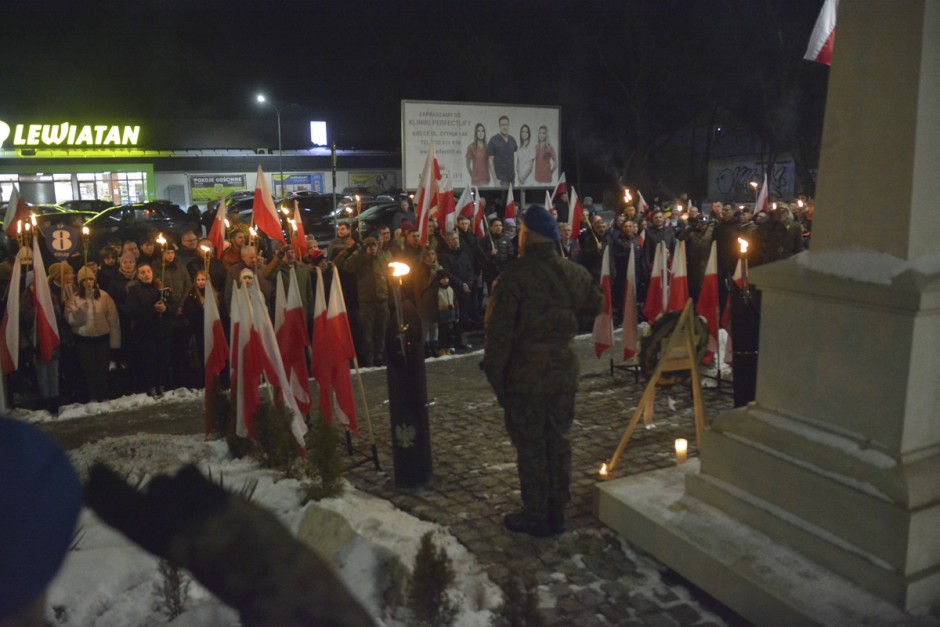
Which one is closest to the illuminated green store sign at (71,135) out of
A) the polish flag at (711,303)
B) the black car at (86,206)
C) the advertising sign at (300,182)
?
the advertising sign at (300,182)

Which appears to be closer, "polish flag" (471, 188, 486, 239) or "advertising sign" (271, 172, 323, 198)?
"polish flag" (471, 188, 486, 239)

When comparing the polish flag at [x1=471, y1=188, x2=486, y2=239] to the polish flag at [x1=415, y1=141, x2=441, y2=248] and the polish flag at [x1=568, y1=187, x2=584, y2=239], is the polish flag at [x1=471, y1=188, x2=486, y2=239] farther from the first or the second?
the polish flag at [x1=415, y1=141, x2=441, y2=248]

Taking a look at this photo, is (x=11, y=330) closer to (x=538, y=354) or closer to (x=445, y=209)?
(x=538, y=354)

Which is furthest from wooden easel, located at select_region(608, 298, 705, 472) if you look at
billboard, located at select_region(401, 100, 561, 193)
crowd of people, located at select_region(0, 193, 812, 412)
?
billboard, located at select_region(401, 100, 561, 193)

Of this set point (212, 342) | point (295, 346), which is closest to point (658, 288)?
point (295, 346)

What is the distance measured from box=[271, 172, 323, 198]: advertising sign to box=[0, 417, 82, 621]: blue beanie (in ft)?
138

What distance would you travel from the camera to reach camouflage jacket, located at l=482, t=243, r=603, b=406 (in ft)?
15.2

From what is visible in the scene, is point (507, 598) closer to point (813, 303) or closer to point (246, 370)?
point (813, 303)

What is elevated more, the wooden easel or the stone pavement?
the wooden easel

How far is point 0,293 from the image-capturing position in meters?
8.88

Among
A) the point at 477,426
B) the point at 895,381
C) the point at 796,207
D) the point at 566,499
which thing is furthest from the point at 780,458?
the point at 796,207

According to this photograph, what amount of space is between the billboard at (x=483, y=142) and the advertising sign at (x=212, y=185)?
21.6 meters

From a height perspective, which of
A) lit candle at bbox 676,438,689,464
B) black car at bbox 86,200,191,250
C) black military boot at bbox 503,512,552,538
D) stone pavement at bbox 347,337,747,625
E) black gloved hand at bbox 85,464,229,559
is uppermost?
black gloved hand at bbox 85,464,229,559

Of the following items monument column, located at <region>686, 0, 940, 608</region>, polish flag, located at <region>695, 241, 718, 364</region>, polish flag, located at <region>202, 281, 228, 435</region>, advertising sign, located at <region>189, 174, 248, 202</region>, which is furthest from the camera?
advertising sign, located at <region>189, 174, 248, 202</region>
